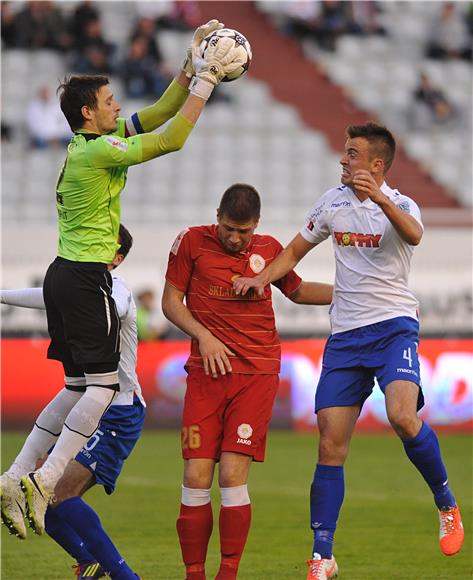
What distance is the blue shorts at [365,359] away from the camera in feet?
24.4

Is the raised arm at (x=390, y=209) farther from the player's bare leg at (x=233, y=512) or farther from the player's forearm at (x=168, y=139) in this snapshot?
the player's bare leg at (x=233, y=512)

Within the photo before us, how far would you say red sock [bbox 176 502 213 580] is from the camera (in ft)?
23.6

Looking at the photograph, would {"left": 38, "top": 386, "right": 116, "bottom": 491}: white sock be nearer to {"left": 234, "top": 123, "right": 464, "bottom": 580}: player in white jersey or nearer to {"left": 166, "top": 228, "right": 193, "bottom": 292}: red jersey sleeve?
{"left": 166, "top": 228, "right": 193, "bottom": 292}: red jersey sleeve

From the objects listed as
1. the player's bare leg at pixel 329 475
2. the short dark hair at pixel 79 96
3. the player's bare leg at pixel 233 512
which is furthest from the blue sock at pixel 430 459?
the short dark hair at pixel 79 96

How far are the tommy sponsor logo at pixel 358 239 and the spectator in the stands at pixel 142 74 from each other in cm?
1573

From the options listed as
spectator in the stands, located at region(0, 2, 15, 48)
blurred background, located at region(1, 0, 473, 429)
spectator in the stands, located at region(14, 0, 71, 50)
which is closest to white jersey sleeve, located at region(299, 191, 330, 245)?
blurred background, located at region(1, 0, 473, 429)

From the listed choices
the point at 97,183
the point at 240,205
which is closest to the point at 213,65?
the point at 240,205

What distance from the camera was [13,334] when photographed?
745 inches

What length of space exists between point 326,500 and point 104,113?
2.57 meters

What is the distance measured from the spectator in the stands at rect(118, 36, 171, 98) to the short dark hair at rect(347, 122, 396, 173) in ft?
51.2

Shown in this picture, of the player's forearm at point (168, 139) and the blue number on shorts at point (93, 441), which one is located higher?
the player's forearm at point (168, 139)

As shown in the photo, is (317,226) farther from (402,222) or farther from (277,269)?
(402,222)

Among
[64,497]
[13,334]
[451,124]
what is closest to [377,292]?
[64,497]

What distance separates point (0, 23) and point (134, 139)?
17748 millimetres
